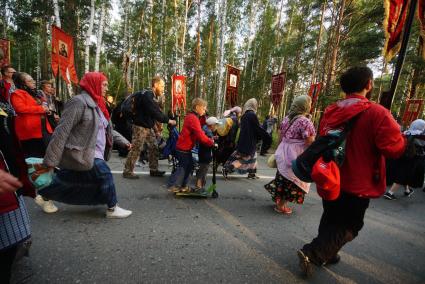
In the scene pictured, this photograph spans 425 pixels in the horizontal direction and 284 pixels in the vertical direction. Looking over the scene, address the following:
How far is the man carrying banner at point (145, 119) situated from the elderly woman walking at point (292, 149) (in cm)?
216

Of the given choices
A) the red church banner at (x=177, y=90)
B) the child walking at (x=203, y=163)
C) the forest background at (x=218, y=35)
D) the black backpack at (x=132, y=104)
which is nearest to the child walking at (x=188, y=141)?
the child walking at (x=203, y=163)

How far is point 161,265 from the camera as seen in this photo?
7.45ft

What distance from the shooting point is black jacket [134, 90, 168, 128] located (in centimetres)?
469

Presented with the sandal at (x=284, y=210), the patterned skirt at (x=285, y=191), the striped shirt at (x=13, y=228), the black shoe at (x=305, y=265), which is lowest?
the sandal at (x=284, y=210)

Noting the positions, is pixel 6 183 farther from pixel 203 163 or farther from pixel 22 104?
pixel 203 163

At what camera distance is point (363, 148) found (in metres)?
1.99

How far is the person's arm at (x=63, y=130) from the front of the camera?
2.46 meters

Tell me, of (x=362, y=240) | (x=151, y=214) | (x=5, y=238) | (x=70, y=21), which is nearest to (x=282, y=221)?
(x=362, y=240)

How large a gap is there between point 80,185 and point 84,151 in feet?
1.74

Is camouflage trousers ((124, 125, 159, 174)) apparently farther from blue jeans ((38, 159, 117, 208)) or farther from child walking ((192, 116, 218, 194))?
blue jeans ((38, 159, 117, 208))

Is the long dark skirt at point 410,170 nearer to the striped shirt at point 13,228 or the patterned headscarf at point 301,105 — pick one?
the patterned headscarf at point 301,105

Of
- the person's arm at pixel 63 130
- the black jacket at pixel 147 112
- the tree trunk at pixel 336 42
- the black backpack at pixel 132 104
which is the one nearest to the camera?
the person's arm at pixel 63 130

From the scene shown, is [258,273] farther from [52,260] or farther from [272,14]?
[272,14]

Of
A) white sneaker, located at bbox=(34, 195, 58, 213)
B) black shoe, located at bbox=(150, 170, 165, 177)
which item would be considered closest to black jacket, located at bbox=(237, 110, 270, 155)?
black shoe, located at bbox=(150, 170, 165, 177)
